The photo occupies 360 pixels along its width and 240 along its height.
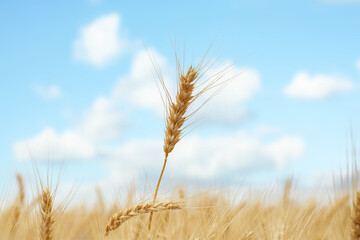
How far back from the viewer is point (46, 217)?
230cm

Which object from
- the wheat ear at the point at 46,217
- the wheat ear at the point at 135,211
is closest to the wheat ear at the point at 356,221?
the wheat ear at the point at 135,211

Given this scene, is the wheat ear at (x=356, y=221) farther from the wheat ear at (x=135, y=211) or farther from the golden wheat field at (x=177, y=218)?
the wheat ear at (x=135, y=211)

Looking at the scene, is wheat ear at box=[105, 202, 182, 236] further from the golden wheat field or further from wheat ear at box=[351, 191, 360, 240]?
wheat ear at box=[351, 191, 360, 240]

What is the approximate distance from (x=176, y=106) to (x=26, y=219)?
132cm

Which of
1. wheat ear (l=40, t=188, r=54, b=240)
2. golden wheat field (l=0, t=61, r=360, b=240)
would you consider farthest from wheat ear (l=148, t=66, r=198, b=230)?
wheat ear (l=40, t=188, r=54, b=240)

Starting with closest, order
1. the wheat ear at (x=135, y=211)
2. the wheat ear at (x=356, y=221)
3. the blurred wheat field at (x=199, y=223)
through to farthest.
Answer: the wheat ear at (x=356, y=221) → the wheat ear at (x=135, y=211) → the blurred wheat field at (x=199, y=223)

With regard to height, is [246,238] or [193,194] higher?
[193,194]

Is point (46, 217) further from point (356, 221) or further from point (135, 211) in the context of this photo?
point (356, 221)

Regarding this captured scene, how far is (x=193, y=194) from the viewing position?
8.43 ft

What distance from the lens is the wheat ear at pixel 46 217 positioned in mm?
2305

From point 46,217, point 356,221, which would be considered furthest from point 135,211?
point 356,221

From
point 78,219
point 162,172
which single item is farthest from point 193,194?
point 78,219

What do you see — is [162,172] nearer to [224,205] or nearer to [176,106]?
[176,106]

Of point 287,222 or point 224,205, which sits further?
point 224,205
